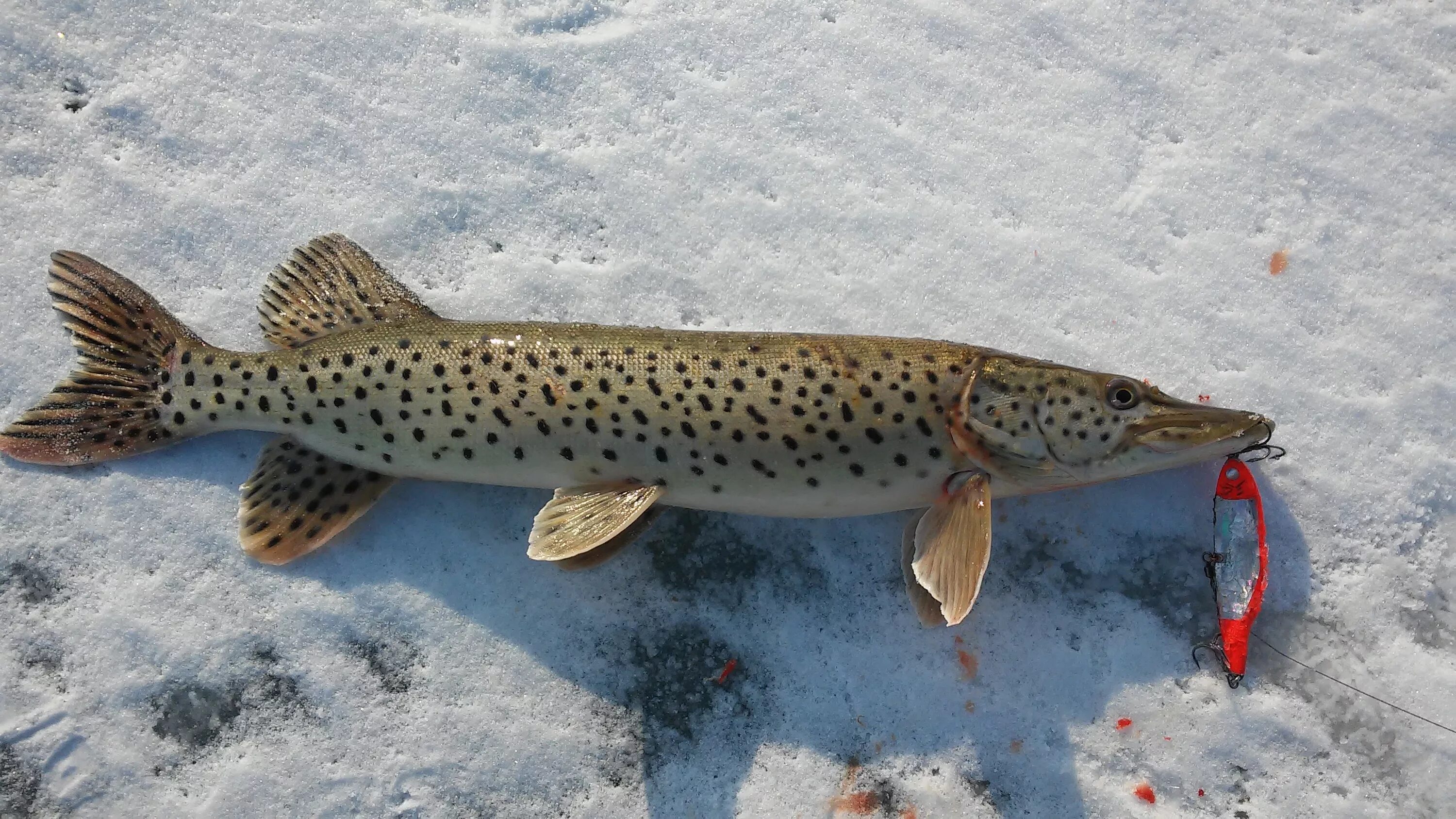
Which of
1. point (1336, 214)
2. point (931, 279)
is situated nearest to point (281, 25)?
point (931, 279)

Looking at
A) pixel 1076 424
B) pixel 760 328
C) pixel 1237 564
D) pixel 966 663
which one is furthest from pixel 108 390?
pixel 1237 564

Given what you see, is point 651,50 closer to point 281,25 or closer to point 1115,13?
point 281,25

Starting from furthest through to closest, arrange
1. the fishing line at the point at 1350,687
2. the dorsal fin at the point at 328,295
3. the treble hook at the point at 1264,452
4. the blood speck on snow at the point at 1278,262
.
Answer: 1. the blood speck on snow at the point at 1278,262
2. the dorsal fin at the point at 328,295
3. the fishing line at the point at 1350,687
4. the treble hook at the point at 1264,452

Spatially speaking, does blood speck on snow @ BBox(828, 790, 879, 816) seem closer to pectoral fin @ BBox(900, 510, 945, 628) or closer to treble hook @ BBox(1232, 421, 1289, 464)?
pectoral fin @ BBox(900, 510, 945, 628)

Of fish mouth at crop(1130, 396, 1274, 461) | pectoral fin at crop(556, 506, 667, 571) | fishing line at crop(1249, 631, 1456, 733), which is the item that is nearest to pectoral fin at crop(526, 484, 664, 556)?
pectoral fin at crop(556, 506, 667, 571)

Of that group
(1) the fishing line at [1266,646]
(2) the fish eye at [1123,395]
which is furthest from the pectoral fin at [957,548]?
(1) the fishing line at [1266,646]

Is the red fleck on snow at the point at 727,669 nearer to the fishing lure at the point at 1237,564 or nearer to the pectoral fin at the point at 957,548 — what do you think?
the pectoral fin at the point at 957,548

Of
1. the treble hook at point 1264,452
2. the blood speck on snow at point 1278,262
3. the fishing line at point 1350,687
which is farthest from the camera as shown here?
the blood speck on snow at point 1278,262
